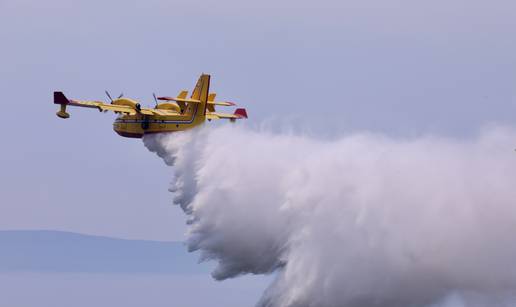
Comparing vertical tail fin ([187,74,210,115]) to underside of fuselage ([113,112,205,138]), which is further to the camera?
underside of fuselage ([113,112,205,138])

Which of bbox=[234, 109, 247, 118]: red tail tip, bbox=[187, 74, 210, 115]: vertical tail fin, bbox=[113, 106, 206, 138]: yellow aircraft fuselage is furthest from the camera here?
bbox=[234, 109, 247, 118]: red tail tip

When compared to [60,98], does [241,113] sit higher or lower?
higher

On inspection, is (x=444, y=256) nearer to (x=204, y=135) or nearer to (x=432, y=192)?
(x=432, y=192)

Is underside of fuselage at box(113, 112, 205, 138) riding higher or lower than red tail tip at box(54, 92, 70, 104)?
lower

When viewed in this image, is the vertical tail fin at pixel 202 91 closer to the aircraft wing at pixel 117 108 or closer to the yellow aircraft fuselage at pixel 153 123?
the yellow aircraft fuselage at pixel 153 123

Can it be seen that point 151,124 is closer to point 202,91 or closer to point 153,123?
point 153,123

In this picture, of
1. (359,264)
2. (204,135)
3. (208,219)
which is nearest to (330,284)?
(359,264)

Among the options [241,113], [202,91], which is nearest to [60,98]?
[202,91]

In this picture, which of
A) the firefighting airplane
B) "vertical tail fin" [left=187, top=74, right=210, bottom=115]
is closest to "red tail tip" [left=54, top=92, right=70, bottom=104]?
the firefighting airplane

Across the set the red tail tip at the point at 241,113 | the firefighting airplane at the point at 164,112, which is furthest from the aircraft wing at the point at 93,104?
the red tail tip at the point at 241,113

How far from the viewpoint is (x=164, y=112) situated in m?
81.8

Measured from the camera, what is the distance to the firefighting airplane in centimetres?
7975

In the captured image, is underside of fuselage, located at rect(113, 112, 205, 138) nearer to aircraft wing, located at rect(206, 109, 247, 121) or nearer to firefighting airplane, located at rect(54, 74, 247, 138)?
firefighting airplane, located at rect(54, 74, 247, 138)

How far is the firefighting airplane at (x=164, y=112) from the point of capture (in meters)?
79.8
